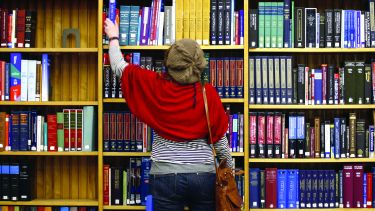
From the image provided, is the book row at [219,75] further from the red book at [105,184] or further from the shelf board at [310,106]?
the red book at [105,184]

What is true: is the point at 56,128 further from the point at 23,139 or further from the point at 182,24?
the point at 182,24

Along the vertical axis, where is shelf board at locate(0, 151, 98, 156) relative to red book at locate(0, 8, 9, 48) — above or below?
below

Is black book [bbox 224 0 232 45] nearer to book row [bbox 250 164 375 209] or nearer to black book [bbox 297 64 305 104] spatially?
black book [bbox 297 64 305 104]

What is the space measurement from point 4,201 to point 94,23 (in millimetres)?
1357


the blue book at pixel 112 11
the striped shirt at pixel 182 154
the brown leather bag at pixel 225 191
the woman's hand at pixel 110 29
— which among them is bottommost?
the brown leather bag at pixel 225 191

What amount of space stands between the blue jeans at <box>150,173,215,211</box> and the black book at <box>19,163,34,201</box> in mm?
1198

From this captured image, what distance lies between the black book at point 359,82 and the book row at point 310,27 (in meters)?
0.13

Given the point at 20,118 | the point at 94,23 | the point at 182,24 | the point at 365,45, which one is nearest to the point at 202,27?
the point at 182,24

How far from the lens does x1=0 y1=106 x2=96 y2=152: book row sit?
150 inches

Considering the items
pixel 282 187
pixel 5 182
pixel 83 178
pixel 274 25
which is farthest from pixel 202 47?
pixel 5 182

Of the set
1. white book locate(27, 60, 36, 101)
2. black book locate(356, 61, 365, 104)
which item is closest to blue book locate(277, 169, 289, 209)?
black book locate(356, 61, 365, 104)

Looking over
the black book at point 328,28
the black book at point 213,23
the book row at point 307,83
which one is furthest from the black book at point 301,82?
the black book at point 213,23

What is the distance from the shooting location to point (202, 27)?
378cm

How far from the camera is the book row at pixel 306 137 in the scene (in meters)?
3.81
